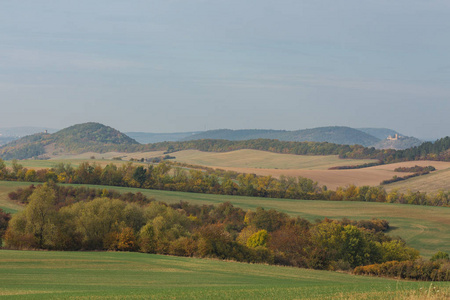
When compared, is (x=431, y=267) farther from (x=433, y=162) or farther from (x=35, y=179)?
(x=433, y=162)

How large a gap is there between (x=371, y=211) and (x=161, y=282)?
229ft

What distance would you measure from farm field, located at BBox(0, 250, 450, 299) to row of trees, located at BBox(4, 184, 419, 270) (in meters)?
8.66

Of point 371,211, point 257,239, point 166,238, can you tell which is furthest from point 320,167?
point 166,238

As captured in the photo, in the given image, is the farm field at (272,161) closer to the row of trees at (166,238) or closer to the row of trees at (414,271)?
the row of trees at (166,238)

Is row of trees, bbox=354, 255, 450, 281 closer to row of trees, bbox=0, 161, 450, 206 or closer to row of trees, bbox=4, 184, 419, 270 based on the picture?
row of trees, bbox=4, 184, 419, 270

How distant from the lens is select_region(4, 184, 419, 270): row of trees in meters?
46.1

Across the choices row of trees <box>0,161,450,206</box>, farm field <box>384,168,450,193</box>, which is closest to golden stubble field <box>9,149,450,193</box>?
farm field <box>384,168,450,193</box>

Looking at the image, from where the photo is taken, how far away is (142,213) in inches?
2311

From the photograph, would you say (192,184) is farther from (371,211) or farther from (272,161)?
(272,161)

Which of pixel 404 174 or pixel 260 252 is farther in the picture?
pixel 404 174

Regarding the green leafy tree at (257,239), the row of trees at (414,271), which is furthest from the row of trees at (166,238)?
the row of trees at (414,271)

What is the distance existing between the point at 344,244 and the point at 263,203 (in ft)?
126

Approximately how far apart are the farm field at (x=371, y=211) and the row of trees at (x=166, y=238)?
1208 cm

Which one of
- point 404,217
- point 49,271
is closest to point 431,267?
point 49,271
